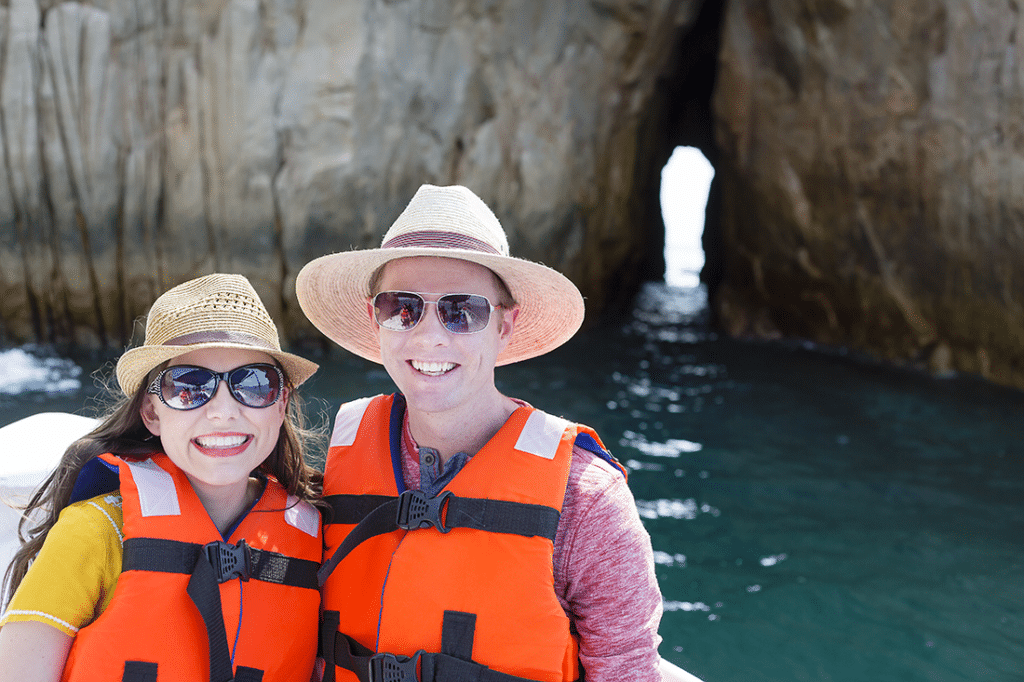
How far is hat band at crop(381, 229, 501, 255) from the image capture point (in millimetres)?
1815

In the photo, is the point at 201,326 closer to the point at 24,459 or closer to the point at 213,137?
the point at 24,459

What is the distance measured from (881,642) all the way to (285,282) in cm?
631

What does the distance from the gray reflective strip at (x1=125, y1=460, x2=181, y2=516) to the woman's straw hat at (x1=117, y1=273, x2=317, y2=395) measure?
0.75ft

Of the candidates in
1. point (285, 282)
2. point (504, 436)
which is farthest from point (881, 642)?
point (285, 282)

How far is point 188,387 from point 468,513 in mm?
681

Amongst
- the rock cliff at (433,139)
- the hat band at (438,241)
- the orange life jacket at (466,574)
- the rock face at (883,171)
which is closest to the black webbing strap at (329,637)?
the orange life jacket at (466,574)

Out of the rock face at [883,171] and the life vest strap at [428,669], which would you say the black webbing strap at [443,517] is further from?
the rock face at [883,171]

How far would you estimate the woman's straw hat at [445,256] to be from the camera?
183 cm

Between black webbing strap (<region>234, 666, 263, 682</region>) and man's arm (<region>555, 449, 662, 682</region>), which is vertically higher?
man's arm (<region>555, 449, 662, 682</region>)

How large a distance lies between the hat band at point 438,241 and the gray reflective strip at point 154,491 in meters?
0.73

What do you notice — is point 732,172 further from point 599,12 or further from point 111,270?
point 111,270

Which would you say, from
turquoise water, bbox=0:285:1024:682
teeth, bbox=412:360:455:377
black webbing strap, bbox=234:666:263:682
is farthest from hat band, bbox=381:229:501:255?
turquoise water, bbox=0:285:1024:682

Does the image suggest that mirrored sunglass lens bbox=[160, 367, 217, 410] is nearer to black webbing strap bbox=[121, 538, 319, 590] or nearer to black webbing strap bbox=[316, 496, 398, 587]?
black webbing strap bbox=[121, 538, 319, 590]

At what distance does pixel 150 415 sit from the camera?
6.43 feet
